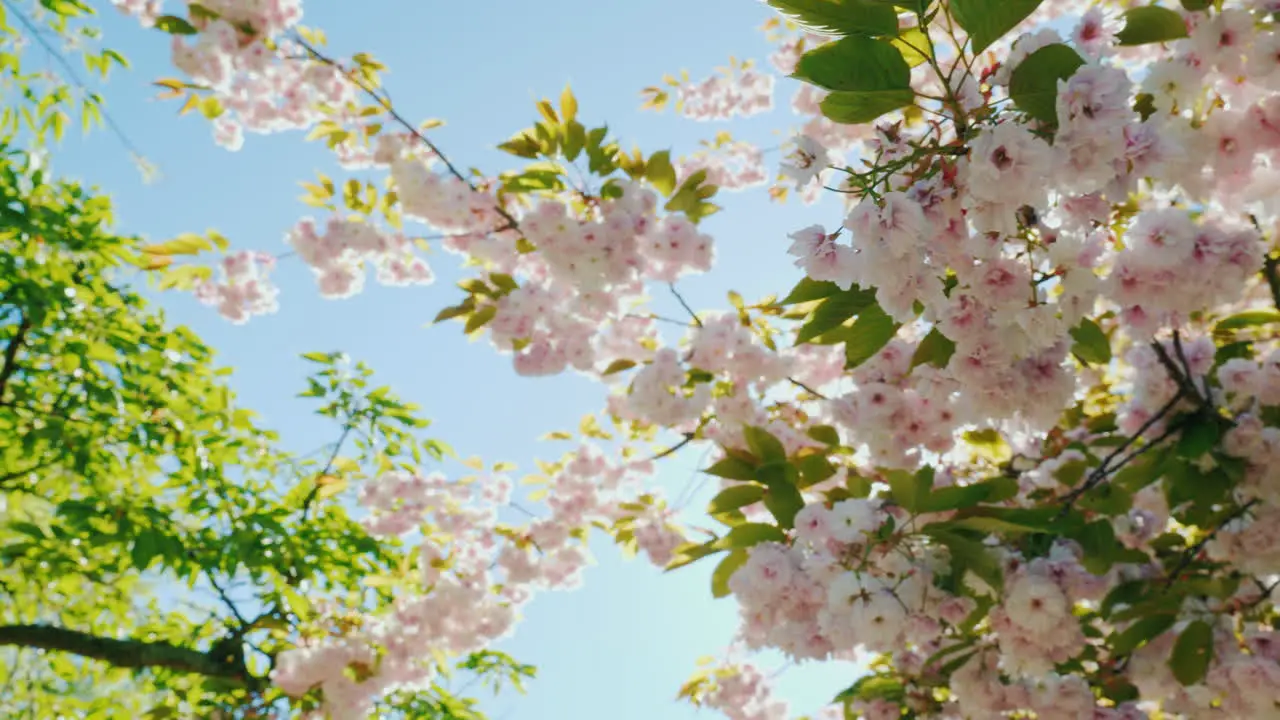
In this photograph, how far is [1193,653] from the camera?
1.79 metres

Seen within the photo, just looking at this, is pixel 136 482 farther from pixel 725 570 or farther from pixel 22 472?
pixel 725 570

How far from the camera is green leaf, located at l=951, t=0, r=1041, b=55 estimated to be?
894 millimetres

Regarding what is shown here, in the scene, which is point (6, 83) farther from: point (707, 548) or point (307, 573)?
point (707, 548)

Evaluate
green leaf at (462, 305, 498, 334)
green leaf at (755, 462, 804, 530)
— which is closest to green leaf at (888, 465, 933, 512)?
green leaf at (755, 462, 804, 530)

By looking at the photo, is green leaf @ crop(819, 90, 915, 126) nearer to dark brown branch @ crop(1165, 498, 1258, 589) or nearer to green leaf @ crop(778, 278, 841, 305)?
green leaf @ crop(778, 278, 841, 305)

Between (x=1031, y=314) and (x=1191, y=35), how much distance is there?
21.2 inches

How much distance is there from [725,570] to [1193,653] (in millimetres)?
1029

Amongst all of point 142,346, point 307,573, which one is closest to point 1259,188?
point 307,573

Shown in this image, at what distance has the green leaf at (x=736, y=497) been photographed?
1730 millimetres

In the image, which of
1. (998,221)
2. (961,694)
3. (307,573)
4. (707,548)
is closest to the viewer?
(998,221)

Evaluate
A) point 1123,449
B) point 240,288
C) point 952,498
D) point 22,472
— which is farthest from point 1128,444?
point 22,472

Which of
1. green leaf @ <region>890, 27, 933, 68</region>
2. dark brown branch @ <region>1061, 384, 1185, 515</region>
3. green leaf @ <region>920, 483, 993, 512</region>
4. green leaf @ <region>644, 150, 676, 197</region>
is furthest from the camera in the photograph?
green leaf @ <region>644, 150, 676, 197</region>

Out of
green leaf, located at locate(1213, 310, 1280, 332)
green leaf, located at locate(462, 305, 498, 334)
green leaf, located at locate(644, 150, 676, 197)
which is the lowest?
green leaf, located at locate(1213, 310, 1280, 332)

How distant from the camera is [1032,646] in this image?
1849 mm
